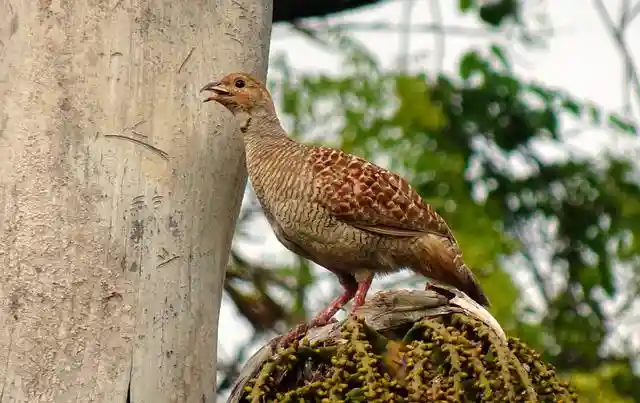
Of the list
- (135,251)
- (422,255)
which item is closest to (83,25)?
(135,251)

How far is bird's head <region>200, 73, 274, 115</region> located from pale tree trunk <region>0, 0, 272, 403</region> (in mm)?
58

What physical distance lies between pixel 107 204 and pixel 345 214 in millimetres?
1137

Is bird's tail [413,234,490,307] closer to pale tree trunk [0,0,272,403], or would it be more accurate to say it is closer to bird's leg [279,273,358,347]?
bird's leg [279,273,358,347]

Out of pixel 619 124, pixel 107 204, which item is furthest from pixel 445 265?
pixel 619 124

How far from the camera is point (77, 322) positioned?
2.15 m

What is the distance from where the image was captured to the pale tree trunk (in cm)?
215

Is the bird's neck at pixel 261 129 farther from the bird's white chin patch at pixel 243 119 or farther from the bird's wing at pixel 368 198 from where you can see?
the bird's wing at pixel 368 198

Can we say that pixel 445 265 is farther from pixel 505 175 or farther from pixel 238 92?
pixel 505 175

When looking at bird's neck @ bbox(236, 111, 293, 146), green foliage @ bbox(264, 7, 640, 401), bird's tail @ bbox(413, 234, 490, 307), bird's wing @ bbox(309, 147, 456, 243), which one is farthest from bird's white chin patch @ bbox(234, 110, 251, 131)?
green foliage @ bbox(264, 7, 640, 401)

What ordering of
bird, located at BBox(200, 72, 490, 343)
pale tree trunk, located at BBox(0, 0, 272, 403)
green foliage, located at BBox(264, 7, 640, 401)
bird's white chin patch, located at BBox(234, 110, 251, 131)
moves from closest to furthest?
1. pale tree trunk, located at BBox(0, 0, 272, 403)
2. bird's white chin patch, located at BBox(234, 110, 251, 131)
3. bird, located at BBox(200, 72, 490, 343)
4. green foliage, located at BBox(264, 7, 640, 401)

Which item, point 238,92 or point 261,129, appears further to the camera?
point 261,129

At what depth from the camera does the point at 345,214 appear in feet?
10.7


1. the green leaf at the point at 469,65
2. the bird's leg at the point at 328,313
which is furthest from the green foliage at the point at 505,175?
the bird's leg at the point at 328,313

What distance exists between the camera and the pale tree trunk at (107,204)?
2.15 meters
